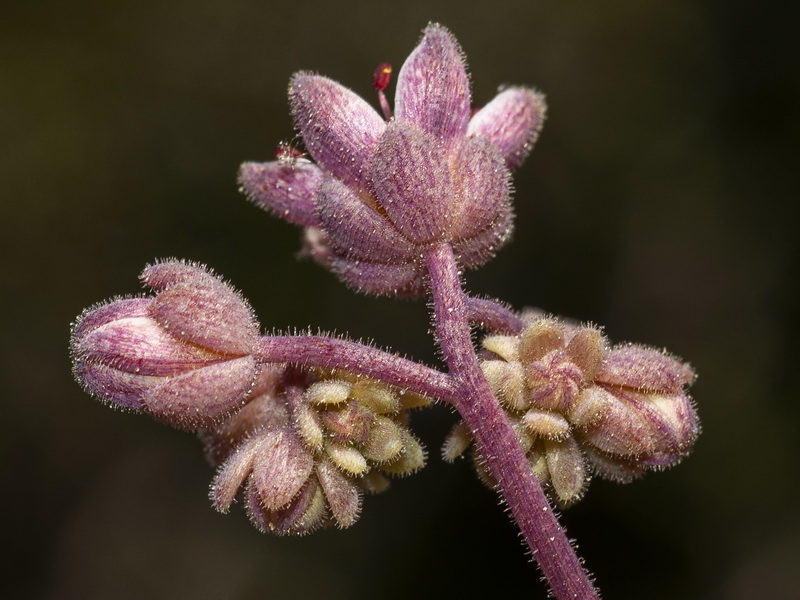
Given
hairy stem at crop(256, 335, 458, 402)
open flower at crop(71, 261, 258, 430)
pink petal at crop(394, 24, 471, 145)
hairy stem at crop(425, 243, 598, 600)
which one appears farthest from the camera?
pink petal at crop(394, 24, 471, 145)

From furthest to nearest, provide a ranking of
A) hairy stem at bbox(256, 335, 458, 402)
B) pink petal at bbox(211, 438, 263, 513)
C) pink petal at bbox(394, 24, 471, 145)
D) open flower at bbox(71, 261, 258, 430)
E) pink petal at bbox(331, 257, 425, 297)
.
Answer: pink petal at bbox(331, 257, 425, 297) < pink petal at bbox(394, 24, 471, 145) < pink petal at bbox(211, 438, 263, 513) < open flower at bbox(71, 261, 258, 430) < hairy stem at bbox(256, 335, 458, 402)

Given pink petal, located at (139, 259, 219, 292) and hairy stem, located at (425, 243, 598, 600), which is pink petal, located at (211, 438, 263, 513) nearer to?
pink petal, located at (139, 259, 219, 292)

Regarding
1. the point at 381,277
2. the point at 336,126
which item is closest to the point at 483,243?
the point at 381,277

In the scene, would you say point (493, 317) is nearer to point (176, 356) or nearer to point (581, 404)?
point (581, 404)

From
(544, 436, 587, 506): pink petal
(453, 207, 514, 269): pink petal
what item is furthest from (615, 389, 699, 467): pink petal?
(453, 207, 514, 269): pink petal

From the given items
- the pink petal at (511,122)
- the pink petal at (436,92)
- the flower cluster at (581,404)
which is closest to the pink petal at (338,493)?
the flower cluster at (581,404)

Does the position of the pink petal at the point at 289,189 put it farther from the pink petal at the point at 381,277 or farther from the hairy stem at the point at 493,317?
the hairy stem at the point at 493,317

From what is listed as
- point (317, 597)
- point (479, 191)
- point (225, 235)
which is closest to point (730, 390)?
point (317, 597)
